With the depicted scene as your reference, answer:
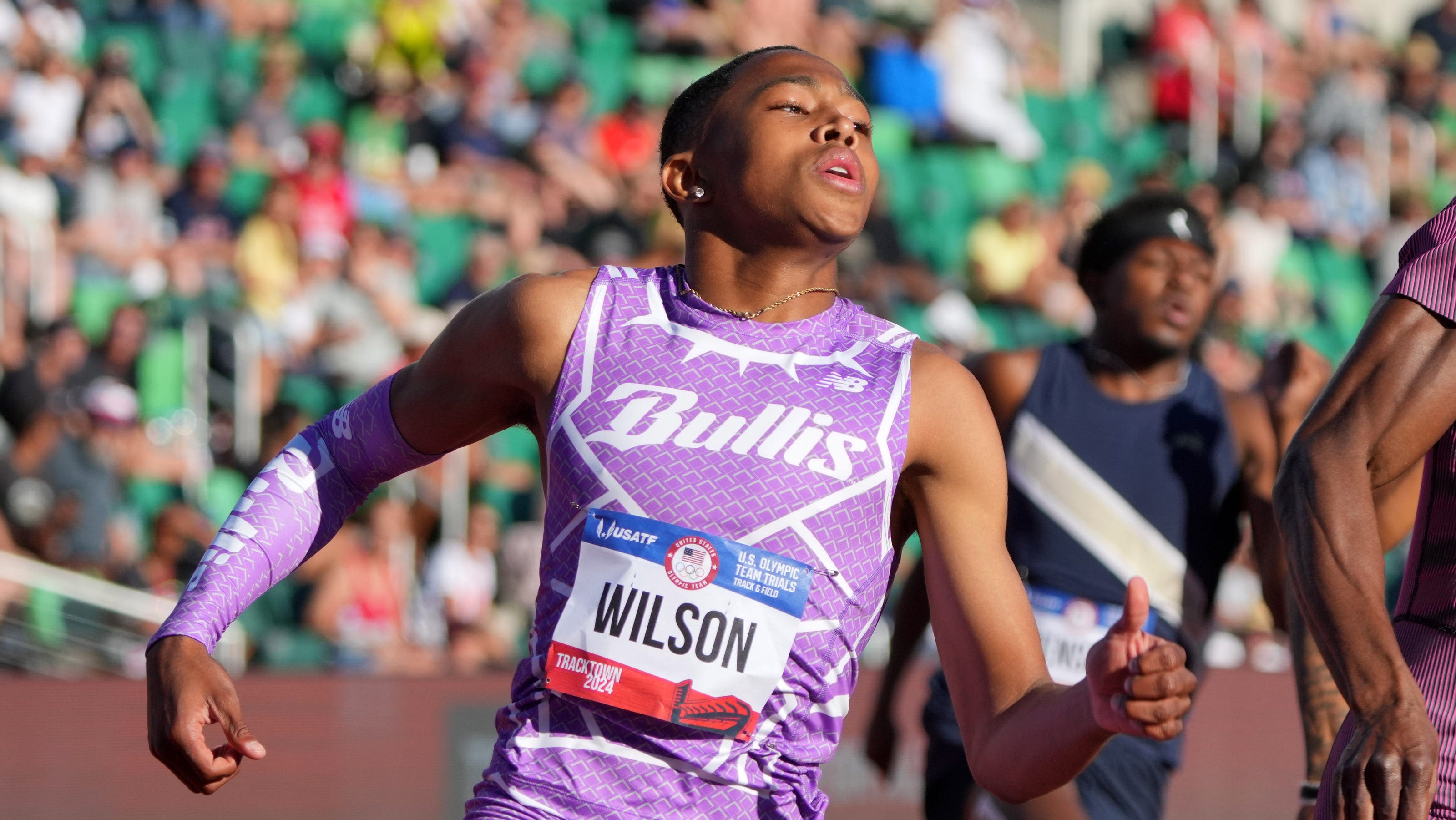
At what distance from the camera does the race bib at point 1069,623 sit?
182 inches

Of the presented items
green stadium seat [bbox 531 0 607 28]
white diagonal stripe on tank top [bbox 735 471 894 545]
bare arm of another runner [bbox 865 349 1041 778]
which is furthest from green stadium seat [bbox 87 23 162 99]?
white diagonal stripe on tank top [bbox 735 471 894 545]

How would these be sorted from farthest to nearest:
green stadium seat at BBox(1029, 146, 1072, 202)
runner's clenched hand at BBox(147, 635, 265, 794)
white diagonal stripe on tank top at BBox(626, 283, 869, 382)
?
green stadium seat at BBox(1029, 146, 1072, 202) < white diagonal stripe on tank top at BBox(626, 283, 869, 382) < runner's clenched hand at BBox(147, 635, 265, 794)

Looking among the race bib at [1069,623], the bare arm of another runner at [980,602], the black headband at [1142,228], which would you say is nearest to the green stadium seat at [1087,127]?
the black headband at [1142,228]

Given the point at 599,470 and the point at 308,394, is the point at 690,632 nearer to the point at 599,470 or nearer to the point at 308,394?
the point at 599,470

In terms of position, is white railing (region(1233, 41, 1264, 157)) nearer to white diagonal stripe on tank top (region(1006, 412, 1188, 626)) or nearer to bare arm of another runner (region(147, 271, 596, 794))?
white diagonal stripe on tank top (region(1006, 412, 1188, 626))

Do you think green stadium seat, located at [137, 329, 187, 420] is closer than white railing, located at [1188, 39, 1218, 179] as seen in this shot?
Yes

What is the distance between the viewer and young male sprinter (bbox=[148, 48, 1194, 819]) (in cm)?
271

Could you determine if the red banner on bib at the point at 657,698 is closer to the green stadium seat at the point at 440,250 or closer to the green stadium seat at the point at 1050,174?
the green stadium seat at the point at 440,250

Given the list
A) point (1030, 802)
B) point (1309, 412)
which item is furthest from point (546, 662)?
point (1030, 802)

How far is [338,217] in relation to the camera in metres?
10.9

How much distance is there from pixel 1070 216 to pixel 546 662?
1133cm

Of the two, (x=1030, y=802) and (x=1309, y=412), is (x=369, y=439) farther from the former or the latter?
(x=1030, y=802)

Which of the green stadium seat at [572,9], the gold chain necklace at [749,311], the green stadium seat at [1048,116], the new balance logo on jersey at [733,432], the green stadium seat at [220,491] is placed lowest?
the green stadium seat at [220,491]

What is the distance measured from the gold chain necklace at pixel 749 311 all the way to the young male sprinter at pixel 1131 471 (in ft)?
6.03
